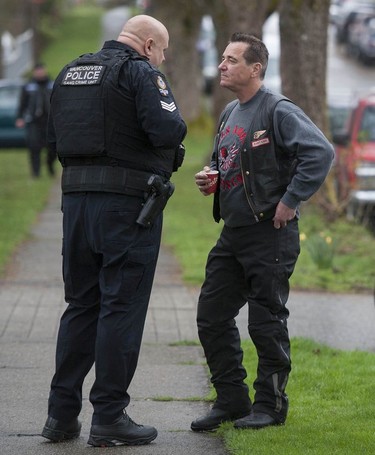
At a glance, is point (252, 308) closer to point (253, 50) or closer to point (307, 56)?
point (253, 50)

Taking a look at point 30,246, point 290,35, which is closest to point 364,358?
point 30,246

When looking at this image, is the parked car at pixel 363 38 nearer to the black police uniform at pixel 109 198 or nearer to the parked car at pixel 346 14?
the parked car at pixel 346 14

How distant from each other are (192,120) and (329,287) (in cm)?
2076

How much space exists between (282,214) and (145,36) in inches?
41.1

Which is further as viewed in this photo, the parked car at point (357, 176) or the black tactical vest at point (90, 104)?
the parked car at point (357, 176)

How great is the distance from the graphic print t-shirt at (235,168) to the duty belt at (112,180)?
44 cm

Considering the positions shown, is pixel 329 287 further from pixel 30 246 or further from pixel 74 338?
pixel 74 338

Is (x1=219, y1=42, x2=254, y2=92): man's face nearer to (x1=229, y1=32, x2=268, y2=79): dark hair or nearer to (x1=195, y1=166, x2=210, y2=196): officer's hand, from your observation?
(x1=229, y1=32, x2=268, y2=79): dark hair

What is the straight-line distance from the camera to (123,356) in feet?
17.4

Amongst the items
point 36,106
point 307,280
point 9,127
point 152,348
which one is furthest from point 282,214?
point 9,127

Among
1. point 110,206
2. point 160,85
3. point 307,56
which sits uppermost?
point 160,85

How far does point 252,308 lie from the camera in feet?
17.9

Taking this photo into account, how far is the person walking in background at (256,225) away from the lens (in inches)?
210

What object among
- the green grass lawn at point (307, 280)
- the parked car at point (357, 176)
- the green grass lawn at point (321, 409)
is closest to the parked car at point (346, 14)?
the green grass lawn at point (307, 280)
